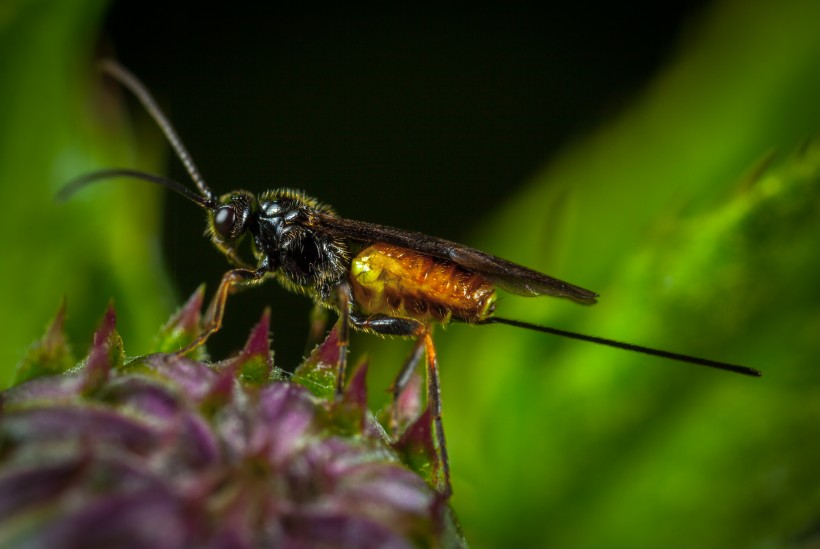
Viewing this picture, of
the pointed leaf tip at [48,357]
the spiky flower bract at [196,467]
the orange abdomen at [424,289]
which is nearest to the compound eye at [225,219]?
the orange abdomen at [424,289]

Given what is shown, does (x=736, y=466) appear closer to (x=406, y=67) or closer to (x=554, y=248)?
(x=554, y=248)

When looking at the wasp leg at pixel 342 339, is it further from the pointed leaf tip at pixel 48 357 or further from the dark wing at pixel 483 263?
the pointed leaf tip at pixel 48 357

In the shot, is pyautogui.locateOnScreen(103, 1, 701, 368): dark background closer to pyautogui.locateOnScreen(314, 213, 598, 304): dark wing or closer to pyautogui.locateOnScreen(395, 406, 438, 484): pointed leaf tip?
pyautogui.locateOnScreen(314, 213, 598, 304): dark wing

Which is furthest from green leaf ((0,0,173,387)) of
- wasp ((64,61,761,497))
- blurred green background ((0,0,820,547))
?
wasp ((64,61,761,497))

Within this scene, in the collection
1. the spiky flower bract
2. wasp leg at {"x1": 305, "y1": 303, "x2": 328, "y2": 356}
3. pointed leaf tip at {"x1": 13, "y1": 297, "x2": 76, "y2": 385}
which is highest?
the spiky flower bract

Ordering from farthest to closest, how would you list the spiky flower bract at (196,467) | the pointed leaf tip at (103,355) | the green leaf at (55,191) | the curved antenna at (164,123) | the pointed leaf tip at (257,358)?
the green leaf at (55,191) < the curved antenna at (164,123) < the pointed leaf tip at (257,358) < the pointed leaf tip at (103,355) < the spiky flower bract at (196,467)

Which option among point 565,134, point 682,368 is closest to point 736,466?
point 682,368
